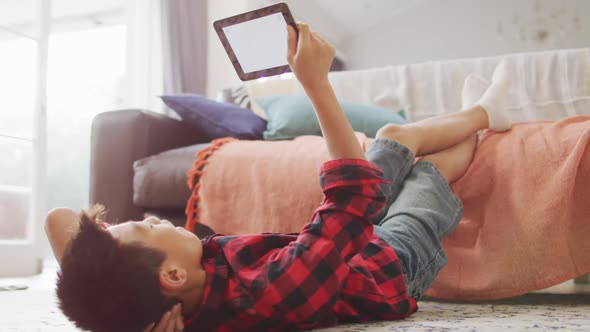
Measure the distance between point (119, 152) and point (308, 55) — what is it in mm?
1072

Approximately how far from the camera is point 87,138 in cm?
333

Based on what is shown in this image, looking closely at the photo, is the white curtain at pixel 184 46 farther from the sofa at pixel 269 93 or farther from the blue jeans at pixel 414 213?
the blue jeans at pixel 414 213

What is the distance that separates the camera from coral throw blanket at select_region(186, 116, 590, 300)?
1033 mm

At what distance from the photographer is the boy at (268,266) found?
649mm

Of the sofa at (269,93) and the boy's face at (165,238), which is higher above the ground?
the sofa at (269,93)

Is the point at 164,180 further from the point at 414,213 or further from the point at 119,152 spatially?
the point at 414,213

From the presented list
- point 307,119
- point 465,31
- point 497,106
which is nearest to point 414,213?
point 497,106

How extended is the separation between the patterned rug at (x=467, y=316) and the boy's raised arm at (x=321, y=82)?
254 millimetres

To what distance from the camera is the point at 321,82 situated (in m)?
0.76

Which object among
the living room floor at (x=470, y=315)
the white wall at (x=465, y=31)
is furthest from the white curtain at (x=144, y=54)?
the white wall at (x=465, y=31)

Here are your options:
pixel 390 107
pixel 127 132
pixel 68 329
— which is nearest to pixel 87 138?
pixel 127 132

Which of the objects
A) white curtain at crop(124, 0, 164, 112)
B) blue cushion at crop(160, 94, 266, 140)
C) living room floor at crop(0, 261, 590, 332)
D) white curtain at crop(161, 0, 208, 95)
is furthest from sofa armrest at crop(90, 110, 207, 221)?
white curtain at crop(124, 0, 164, 112)

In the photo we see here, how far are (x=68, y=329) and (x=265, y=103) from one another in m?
1.12

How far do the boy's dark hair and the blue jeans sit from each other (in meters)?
0.42
